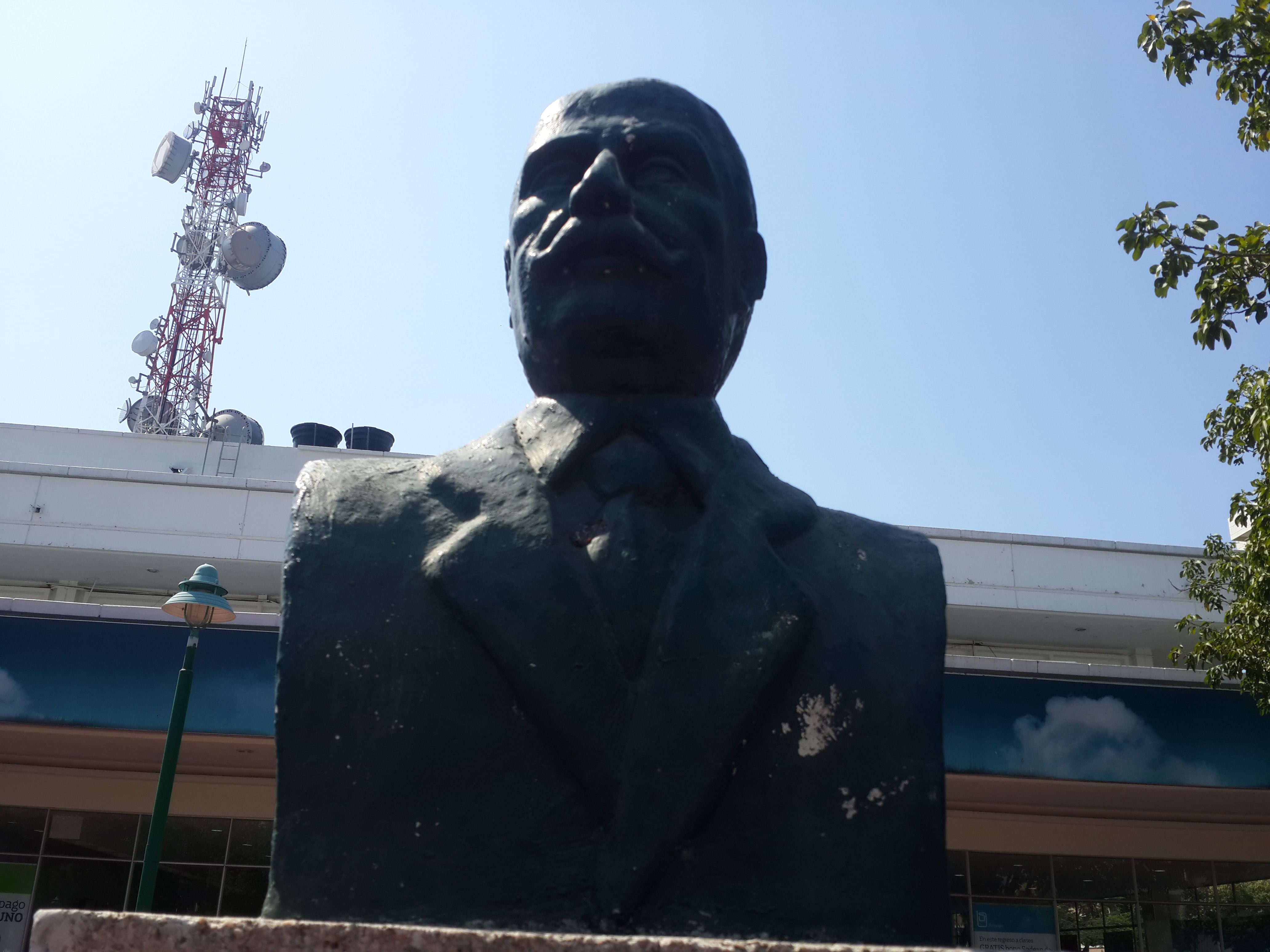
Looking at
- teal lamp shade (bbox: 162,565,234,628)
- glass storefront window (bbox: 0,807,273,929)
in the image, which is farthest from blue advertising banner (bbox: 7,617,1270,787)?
glass storefront window (bbox: 0,807,273,929)

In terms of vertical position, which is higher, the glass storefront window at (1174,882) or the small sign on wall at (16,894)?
the glass storefront window at (1174,882)

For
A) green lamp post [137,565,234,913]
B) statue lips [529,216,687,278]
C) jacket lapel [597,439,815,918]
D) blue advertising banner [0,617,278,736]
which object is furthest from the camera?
blue advertising banner [0,617,278,736]

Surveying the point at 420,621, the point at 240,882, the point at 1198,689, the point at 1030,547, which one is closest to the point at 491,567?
the point at 420,621

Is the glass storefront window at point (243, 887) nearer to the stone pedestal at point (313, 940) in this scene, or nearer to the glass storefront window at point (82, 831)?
the glass storefront window at point (82, 831)

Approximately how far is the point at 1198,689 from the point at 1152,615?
418 centimetres

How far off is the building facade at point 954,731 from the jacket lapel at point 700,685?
7.79m

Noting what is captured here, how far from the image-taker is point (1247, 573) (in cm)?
695

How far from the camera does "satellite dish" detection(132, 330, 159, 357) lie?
75.2ft

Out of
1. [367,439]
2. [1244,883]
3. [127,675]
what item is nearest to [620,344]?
[127,675]

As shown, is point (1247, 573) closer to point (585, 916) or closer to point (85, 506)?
point (585, 916)

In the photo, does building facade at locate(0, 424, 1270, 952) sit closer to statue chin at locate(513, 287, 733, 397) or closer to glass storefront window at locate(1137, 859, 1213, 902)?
glass storefront window at locate(1137, 859, 1213, 902)

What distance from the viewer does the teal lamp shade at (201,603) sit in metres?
7.49

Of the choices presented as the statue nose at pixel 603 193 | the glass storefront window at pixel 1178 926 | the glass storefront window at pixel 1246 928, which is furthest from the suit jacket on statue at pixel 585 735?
the glass storefront window at pixel 1246 928

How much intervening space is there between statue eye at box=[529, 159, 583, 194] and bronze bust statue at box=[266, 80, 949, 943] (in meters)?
0.09
